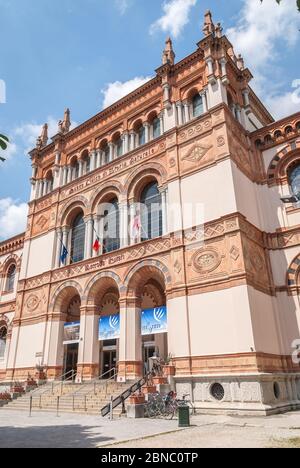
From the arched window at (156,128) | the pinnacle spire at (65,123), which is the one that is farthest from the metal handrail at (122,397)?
the pinnacle spire at (65,123)

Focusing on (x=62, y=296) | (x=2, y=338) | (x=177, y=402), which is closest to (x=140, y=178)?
(x=62, y=296)

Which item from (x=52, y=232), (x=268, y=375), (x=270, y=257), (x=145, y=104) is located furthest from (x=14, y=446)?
(x=145, y=104)

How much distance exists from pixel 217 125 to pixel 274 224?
630 cm

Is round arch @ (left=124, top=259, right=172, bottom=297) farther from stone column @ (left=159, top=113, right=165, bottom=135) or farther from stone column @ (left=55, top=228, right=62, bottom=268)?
stone column @ (left=159, top=113, right=165, bottom=135)

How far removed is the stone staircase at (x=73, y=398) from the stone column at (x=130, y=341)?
3.19ft

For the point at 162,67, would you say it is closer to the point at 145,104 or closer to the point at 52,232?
the point at 145,104

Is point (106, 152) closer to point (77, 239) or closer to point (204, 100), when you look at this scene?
point (77, 239)

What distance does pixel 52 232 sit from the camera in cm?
2800

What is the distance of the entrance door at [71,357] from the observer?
25188 millimetres

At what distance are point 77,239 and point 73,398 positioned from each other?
39.9 feet

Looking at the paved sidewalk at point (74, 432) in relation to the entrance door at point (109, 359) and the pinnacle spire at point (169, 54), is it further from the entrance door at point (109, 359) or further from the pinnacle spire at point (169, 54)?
the pinnacle spire at point (169, 54)

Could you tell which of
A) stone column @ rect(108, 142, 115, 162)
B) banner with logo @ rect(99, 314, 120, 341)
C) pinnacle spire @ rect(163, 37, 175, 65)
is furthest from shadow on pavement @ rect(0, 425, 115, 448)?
pinnacle spire @ rect(163, 37, 175, 65)

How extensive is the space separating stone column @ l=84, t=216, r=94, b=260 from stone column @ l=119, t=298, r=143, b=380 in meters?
4.99

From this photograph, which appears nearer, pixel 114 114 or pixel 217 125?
pixel 217 125
